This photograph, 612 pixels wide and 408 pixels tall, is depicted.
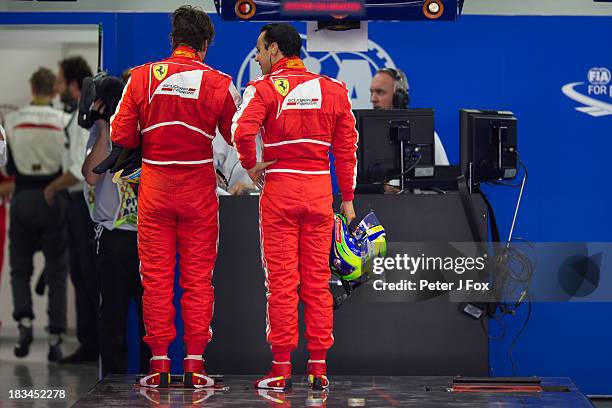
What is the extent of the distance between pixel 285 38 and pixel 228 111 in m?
0.45

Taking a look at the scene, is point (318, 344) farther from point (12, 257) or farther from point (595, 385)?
point (12, 257)

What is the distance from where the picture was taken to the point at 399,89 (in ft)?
24.2

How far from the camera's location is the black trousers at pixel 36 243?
8.73 metres

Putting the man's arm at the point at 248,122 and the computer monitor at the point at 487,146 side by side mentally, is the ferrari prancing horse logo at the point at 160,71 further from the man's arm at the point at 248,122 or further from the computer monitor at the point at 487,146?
the computer monitor at the point at 487,146

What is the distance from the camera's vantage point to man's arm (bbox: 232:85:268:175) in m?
5.86

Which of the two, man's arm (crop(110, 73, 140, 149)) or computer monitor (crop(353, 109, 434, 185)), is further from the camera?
computer monitor (crop(353, 109, 434, 185))

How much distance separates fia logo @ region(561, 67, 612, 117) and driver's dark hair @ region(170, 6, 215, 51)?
254 cm

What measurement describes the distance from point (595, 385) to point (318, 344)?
7.20 feet

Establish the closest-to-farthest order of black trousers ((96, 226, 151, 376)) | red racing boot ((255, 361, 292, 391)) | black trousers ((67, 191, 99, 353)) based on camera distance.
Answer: red racing boot ((255, 361, 292, 391))
black trousers ((96, 226, 151, 376))
black trousers ((67, 191, 99, 353))

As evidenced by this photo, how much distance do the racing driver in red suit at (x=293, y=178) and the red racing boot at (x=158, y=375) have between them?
1.53 ft

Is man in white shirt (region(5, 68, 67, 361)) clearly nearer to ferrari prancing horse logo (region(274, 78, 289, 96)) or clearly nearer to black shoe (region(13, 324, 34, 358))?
black shoe (region(13, 324, 34, 358))

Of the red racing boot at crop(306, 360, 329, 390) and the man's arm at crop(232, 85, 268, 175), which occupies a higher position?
the man's arm at crop(232, 85, 268, 175)

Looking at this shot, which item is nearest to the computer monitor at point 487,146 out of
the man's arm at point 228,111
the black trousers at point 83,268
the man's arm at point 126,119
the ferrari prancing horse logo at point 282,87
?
the ferrari prancing horse logo at point 282,87

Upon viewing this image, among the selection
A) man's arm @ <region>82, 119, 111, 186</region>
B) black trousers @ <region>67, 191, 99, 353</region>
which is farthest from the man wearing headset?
black trousers @ <region>67, 191, 99, 353</region>
